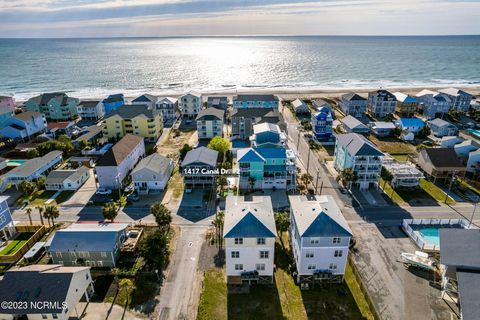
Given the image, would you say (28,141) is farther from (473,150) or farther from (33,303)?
(473,150)

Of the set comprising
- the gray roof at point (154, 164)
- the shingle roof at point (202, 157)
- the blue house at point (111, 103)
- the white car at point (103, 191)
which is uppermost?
the blue house at point (111, 103)

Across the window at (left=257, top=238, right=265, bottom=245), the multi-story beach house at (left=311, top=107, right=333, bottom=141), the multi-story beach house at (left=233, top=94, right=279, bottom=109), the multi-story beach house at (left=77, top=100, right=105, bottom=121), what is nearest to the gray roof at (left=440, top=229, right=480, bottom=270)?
the window at (left=257, top=238, right=265, bottom=245)

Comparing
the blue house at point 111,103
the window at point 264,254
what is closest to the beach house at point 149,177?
the window at point 264,254

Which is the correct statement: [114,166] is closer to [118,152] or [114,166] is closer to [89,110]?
[118,152]

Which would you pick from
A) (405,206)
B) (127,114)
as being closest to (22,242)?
(127,114)

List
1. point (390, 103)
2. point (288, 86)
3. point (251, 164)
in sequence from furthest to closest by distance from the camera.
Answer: point (288, 86), point (390, 103), point (251, 164)

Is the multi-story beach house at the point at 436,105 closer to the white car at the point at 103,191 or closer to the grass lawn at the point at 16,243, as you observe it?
the white car at the point at 103,191
